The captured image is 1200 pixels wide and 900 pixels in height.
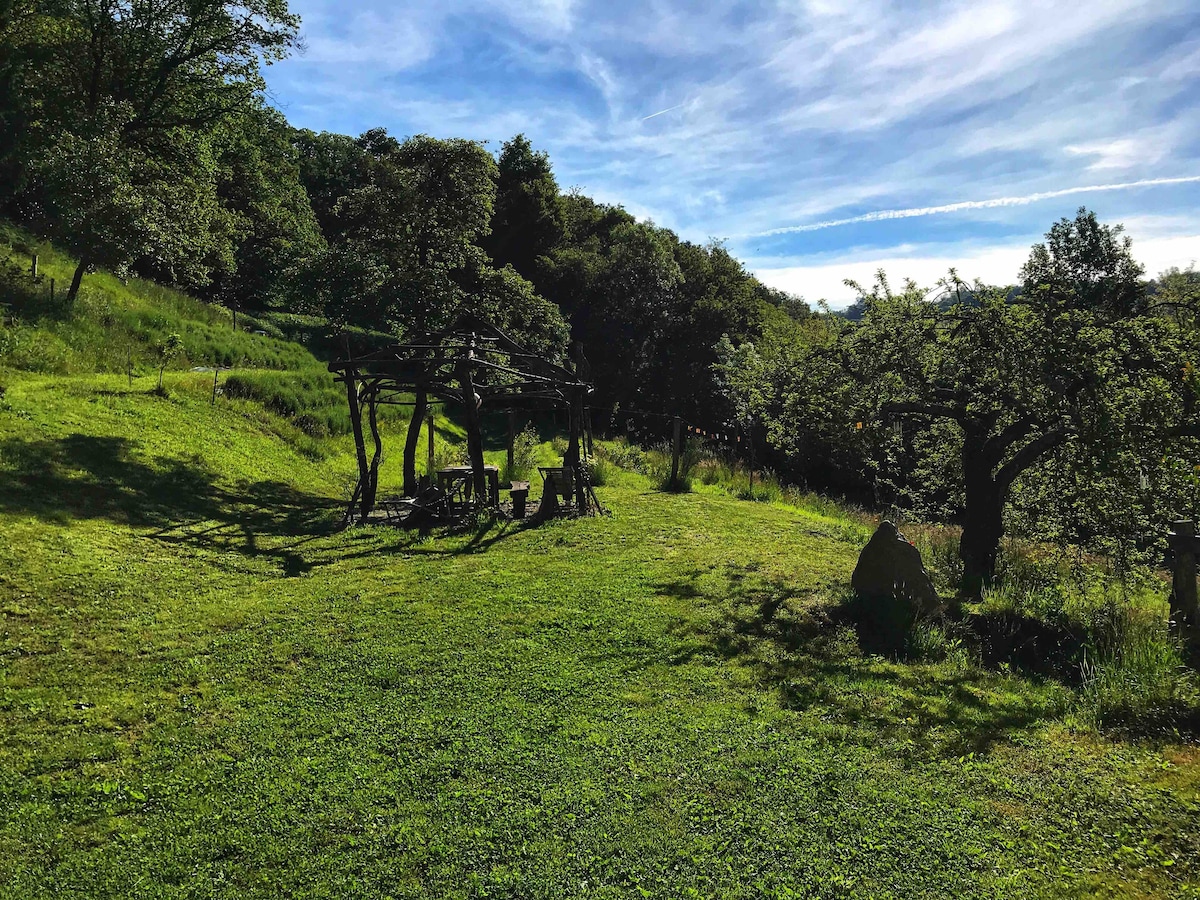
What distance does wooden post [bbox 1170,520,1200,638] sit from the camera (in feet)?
20.2

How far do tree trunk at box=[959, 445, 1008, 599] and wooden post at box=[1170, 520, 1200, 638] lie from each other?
8.45 ft

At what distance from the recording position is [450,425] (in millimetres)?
25359

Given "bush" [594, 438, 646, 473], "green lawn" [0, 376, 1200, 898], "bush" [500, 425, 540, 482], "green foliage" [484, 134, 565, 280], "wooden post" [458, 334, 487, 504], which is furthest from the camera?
"green foliage" [484, 134, 565, 280]

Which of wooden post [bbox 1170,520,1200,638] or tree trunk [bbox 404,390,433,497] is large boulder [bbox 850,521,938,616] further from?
tree trunk [bbox 404,390,433,497]

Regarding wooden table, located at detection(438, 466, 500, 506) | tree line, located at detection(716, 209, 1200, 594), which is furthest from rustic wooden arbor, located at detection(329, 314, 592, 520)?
tree line, located at detection(716, 209, 1200, 594)

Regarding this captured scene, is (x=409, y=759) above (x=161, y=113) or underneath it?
underneath

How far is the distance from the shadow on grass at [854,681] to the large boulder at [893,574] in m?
0.51

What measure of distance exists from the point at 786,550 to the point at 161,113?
64.0 ft

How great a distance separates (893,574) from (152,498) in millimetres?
11229

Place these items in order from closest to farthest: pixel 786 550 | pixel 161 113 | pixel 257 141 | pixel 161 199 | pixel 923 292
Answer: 1. pixel 923 292
2. pixel 786 550
3. pixel 161 199
4. pixel 161 113
5. pixel 257 141

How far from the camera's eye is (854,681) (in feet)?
19.7

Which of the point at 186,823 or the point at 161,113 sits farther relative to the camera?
the point at 161,113

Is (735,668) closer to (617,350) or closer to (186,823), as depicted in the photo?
(186,823)

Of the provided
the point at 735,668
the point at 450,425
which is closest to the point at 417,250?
the point at 450,425
